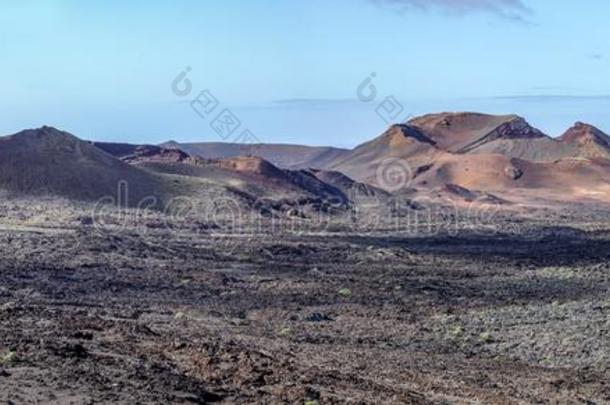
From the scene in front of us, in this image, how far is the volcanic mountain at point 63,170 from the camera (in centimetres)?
6719

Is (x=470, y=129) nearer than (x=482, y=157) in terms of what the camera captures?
No

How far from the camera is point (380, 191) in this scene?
110 m

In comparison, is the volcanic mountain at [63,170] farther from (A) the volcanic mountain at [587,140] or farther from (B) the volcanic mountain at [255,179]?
(A) the volcanic mountain at [587,140]

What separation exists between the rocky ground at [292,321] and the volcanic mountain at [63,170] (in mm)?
15087

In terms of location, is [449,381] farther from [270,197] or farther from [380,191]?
[380,191]

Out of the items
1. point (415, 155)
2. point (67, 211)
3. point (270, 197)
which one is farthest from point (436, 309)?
point (415, 155)

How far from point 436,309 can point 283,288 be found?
5.67m

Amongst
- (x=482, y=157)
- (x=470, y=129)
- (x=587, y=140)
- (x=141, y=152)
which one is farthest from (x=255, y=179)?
(x=470, y=129)

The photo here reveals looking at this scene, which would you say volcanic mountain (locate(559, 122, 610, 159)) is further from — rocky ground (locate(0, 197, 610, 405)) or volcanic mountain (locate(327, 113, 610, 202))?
rocky ground (locate(0, 197, 610, 405))

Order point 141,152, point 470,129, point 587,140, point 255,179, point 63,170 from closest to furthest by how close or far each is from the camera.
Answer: point 63,170
point 255,179
point 141,152
point 587,140
point 470,129

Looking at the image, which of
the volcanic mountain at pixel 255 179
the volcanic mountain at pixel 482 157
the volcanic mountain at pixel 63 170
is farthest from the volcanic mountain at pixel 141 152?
the volcanic mountain at pixel 63 170

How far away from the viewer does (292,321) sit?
986 inches

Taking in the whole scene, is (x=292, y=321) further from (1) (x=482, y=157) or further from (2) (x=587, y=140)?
(2) (x=587, y=140)

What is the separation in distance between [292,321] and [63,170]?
153ft
